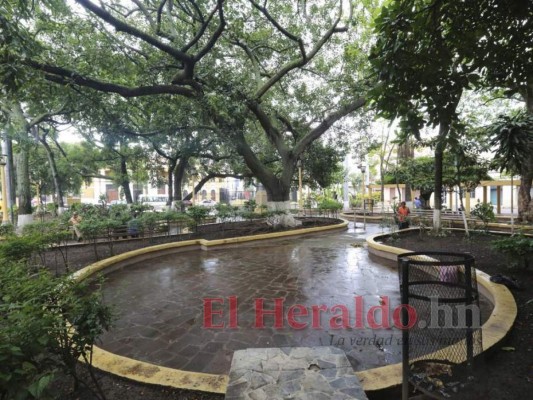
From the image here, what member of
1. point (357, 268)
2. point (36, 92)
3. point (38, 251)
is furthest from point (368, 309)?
point (36, 92)

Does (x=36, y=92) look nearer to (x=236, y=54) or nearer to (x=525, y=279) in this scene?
(x=236, y=54)

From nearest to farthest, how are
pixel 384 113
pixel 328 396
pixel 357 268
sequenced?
pixel 328 396, pixel 384 113, pixel 357 268

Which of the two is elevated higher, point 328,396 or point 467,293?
point 467,293

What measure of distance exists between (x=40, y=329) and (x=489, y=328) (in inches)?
164

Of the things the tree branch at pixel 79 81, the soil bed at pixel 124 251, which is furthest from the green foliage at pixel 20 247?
the tree branch at pixel 79 81

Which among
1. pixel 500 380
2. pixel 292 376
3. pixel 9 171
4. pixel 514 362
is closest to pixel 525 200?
pixel 514 362

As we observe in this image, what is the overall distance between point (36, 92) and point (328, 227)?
1143cm

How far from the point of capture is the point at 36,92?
829cm

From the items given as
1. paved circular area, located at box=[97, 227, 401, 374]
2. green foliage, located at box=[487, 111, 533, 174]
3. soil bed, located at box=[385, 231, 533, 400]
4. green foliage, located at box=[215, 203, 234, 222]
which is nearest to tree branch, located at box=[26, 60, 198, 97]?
paved circular area, located at box=[97, 227, 401, 374]

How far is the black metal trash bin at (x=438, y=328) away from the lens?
7.07 ft

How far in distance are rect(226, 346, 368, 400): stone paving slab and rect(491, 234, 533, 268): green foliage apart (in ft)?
13.9

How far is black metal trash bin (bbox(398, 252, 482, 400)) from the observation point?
216cm

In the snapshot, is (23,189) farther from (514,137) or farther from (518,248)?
(514,137)

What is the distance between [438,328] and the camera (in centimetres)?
237
